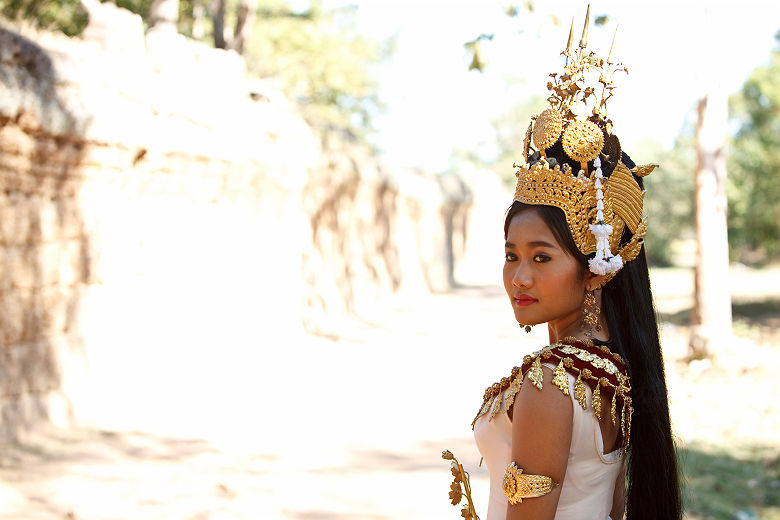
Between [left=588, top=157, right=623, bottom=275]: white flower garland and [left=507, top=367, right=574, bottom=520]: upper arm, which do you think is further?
[left=588, top=157, right=623, bottom=275]: white flower garland

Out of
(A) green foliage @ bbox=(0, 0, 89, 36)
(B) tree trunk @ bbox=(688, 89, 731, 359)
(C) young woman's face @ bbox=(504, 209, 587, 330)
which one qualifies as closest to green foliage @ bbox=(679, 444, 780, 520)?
(B) tree trunk @ bbox=(688, 89, 731, 359)

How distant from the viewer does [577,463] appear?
1.74 metres

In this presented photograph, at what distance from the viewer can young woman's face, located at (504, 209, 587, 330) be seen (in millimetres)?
1800

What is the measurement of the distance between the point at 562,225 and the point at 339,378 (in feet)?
19.4

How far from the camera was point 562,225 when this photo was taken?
180 cm

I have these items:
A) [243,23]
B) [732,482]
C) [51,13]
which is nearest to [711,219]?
[732,482]

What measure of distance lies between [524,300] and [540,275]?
7 centimetres

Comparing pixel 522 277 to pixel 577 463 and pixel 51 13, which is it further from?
pixel 51 13

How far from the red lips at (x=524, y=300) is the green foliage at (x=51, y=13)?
33.0 feet

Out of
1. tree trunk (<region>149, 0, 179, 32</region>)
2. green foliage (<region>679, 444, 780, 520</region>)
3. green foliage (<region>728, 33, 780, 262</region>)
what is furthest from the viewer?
green foliage (<region>728, 33, 780, 262</region>)

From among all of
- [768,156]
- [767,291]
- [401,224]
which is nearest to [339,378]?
[401,224]

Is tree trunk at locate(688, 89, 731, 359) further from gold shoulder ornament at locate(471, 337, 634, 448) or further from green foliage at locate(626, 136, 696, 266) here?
green foliage at locate(626, 136, 696, 266)

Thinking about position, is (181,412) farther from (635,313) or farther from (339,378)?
(635,313)

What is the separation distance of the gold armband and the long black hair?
0.38 meters
